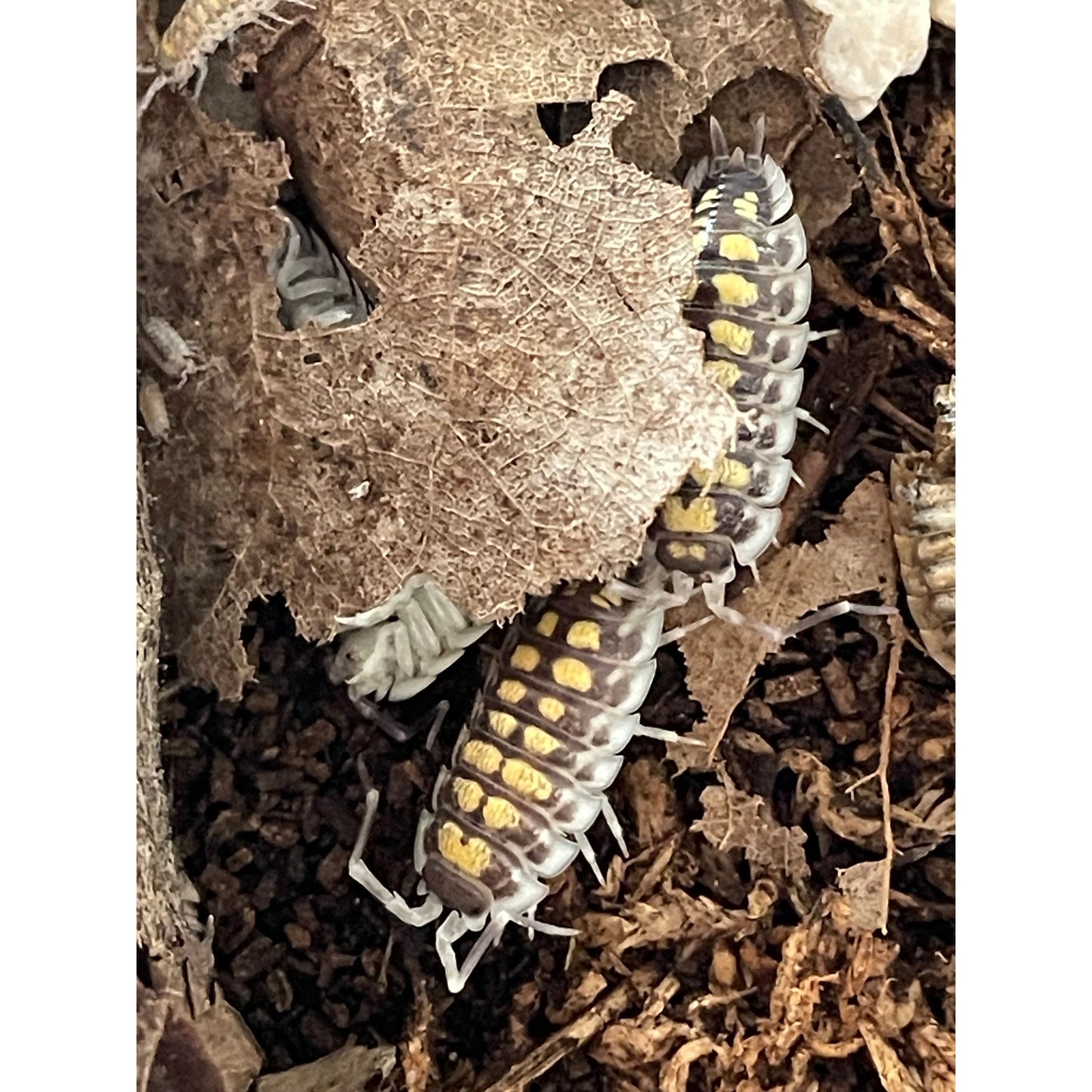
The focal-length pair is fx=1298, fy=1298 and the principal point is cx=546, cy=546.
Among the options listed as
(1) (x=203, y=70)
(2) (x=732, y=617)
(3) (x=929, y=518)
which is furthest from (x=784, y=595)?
(1) (x=203, y=70)

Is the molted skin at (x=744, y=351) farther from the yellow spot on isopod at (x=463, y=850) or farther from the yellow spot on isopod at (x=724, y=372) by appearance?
the yellow spot on isopod at (x=463, y=850)

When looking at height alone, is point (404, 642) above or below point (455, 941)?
above

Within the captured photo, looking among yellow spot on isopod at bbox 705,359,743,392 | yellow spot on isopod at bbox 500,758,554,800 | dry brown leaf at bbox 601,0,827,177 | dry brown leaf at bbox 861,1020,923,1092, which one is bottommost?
dry brown leaf at bbox 861,1020,923,1092

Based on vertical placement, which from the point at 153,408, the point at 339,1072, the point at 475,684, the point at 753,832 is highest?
the point at 153,408

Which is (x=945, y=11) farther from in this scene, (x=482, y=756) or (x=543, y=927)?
(x=543, y=927)

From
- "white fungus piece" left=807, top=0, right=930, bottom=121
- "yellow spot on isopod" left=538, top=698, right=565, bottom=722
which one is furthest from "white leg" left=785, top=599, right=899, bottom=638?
"white fungus piece" left=807, top=0, right=930, bottom=121

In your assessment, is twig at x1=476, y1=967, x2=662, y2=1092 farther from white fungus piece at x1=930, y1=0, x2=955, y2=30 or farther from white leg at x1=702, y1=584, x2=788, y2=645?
white fungus piece at x1=930, y1=0, x2=955, y2=30

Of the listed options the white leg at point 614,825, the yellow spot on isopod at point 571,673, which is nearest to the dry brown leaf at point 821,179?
the yellow spot on isopod at point 571,673
